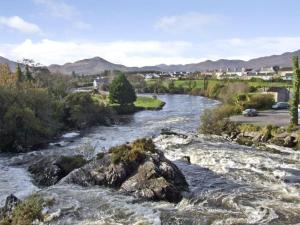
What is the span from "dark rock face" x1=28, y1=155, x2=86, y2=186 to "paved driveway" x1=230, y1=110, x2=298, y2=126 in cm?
3387

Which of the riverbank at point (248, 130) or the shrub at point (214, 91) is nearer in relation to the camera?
the riverbank at point (248, 130)

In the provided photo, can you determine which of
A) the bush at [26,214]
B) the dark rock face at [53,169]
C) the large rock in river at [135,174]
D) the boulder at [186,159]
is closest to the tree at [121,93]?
the boulder at [186,159]

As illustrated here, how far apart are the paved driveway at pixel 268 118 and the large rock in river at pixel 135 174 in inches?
1281

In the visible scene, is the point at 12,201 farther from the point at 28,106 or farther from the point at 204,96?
the point at 204,96

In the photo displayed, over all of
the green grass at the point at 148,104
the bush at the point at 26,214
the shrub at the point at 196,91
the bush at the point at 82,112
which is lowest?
the shrub at the point at 196,91

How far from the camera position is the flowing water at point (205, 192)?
29047mm

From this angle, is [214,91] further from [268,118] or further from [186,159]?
[186,159]

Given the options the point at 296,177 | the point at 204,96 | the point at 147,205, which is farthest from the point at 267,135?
the point at 204,96

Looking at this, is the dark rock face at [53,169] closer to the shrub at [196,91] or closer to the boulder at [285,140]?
the boulder at [285,140]

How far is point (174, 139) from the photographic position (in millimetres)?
60781

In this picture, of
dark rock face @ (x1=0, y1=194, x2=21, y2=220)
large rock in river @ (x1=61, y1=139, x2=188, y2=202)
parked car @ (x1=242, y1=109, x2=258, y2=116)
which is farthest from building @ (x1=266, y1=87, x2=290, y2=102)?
dark rock face @ (x1=0, y1=194, x2=21, y2=220)

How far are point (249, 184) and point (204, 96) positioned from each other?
125085 millimetres

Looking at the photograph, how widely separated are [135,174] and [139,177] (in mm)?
727

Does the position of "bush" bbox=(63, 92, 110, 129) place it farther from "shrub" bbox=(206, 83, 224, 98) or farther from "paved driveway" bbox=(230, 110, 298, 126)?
"shrub" bbox=(206, 83, 224, 98)
